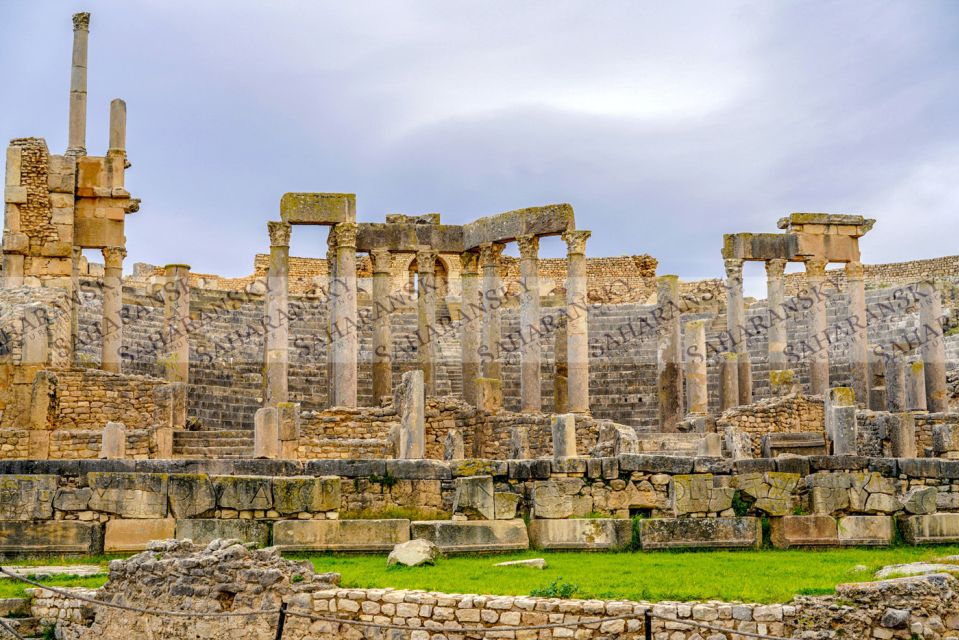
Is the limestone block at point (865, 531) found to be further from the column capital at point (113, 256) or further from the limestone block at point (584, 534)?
the column capital at point (113, 256)

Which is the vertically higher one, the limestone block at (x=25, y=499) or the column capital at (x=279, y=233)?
the column capital at (x=279, y=233)

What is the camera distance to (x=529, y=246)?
29.1 metres

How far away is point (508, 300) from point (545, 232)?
50.1ft

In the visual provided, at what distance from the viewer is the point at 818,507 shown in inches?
632

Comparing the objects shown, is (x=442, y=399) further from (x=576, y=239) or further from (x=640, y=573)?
(x=640, y=573)

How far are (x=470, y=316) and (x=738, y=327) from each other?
743cm

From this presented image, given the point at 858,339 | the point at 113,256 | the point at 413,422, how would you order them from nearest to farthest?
the point at 413,422 < the point at 113,256 < the point at 858,339

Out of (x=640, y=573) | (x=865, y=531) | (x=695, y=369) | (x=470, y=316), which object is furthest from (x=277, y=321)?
(x=640, y=573)

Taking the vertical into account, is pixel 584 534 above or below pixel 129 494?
below

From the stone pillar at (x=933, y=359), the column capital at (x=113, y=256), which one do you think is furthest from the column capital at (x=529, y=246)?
the stone pillar at (x=933, y=359)

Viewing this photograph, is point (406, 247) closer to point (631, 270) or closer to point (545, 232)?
point (545, 232)

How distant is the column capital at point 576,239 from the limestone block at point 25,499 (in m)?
15.3

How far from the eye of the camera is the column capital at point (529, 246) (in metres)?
29.1

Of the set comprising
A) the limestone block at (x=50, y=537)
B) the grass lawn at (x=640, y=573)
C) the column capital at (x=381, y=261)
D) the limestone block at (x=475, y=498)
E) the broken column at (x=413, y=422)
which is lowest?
the grass lawn at (x=640, y=573)
